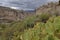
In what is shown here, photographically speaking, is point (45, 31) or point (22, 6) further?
point (22, 6)

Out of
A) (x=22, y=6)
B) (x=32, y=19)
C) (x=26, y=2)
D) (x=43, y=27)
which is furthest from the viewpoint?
(x=26, y=2)

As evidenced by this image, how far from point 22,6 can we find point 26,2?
1.09m

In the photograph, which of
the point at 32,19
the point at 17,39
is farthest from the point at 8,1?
the point at 17,39

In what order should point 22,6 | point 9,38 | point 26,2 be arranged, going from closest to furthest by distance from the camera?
point 9,38
point 22,6
point 26,2

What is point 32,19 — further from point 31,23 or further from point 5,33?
point 5,33

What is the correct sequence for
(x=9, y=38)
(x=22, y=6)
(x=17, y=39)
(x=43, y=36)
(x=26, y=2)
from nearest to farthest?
(x=43, y=36) → (x=17, y=39) → (x=9, y=38) → (x=22, y=6) → (x=26, y=2)

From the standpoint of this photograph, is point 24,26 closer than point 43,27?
No

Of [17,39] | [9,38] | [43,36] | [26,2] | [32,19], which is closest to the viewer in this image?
[43,36]

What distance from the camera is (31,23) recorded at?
20.5ft

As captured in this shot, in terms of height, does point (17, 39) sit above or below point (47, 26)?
below

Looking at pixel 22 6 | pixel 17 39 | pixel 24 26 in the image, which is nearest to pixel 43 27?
pixel 17 39

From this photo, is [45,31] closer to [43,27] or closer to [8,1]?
[43,27]

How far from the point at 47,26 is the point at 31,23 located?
6.99ft

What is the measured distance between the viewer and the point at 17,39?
14.9 ft
